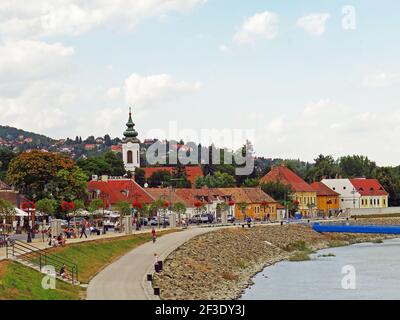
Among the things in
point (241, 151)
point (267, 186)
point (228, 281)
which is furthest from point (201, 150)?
point (228, 281)

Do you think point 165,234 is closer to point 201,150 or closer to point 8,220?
point 8,220

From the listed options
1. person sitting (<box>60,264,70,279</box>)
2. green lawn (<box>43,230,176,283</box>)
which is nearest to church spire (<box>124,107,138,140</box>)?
green lawn (<box>43,230,176,283</box>)

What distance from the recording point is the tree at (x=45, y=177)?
8694 centimetres

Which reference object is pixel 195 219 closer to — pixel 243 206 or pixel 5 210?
pixel 243 206

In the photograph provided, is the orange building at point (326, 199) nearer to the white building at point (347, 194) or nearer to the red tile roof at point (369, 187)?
the white building at point (347, 194)

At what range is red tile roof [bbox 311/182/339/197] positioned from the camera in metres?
142

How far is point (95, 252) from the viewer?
54.1 meters

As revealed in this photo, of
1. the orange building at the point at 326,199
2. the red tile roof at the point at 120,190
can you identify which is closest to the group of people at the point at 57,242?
the red tile roof at the point at 120,190

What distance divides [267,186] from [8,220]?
2609 inches

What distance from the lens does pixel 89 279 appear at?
42688mm

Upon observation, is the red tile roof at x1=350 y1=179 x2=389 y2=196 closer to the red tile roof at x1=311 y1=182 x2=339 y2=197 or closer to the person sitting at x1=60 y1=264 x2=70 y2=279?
the red tile roof at x1=311 y1=182 x2=339 y2=197

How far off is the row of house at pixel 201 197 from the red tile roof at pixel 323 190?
20.0m

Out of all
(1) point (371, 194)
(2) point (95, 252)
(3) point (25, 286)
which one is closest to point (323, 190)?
(1) point (371, 194)
